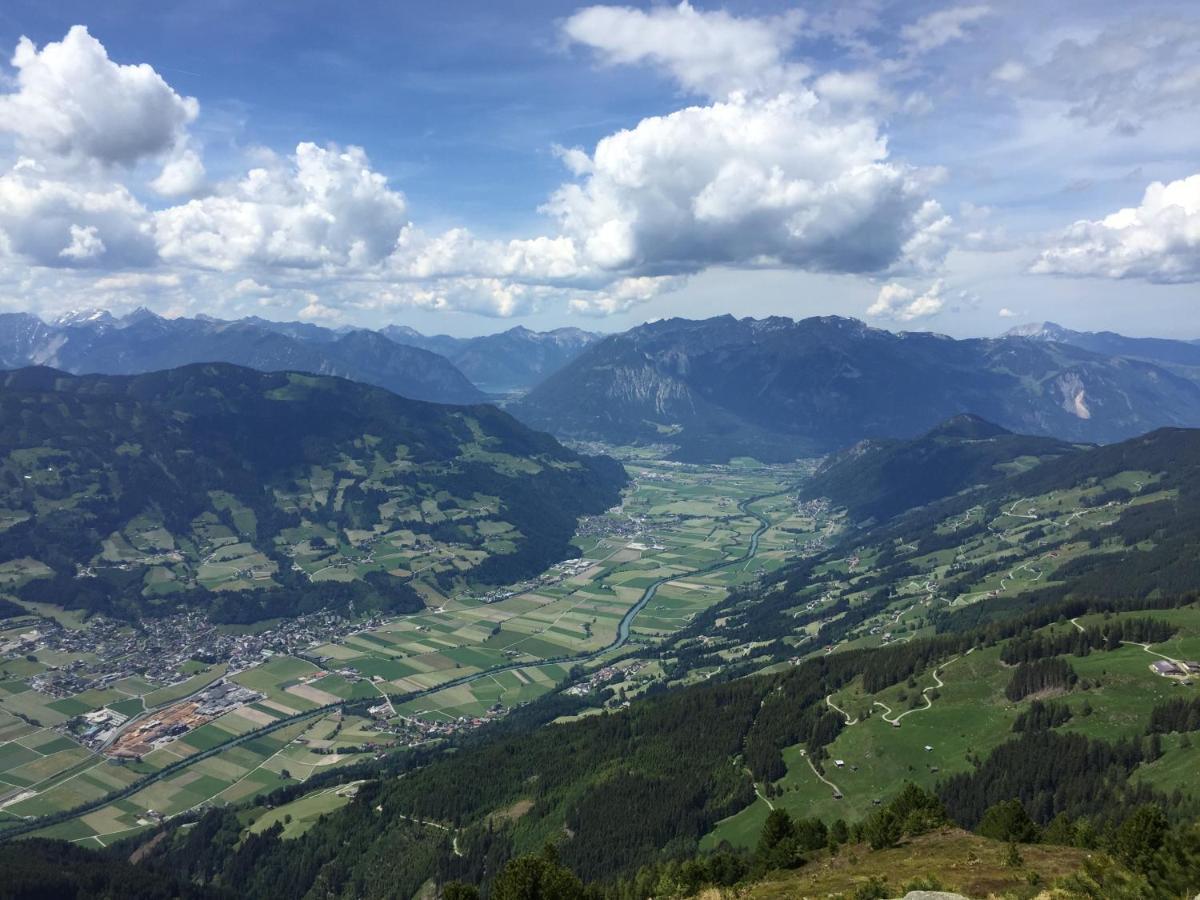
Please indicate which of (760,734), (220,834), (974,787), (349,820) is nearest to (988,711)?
(974,787)

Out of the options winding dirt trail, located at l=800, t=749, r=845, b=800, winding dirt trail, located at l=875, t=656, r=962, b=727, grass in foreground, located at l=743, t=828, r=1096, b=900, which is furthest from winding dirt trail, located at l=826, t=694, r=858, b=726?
grass in foreground, located at l=743, t=828, r=1096, b=900

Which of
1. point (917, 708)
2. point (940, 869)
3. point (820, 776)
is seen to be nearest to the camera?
point (940, 869)

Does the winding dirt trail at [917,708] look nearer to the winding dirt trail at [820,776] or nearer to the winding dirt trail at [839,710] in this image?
the winding dirt trail at [839,710]

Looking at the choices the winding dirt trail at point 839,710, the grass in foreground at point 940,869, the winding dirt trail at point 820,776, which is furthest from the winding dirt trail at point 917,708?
the grass in foreground at point 940,869

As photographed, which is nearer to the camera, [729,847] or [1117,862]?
[1117,862]

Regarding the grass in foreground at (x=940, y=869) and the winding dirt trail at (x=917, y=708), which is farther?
the winding dirt trail at (x=917, y=708)

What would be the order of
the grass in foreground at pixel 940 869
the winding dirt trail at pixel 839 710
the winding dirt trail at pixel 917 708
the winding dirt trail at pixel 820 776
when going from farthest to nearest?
1. the winding dirt trail at pixel 839 710
2. the winding dirt trail at pixel 917 708
3. the winding dirt trail at pixel 820 776
4. the grass in foreground at pixel 940 869

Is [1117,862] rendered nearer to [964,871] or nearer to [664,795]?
[964,871]

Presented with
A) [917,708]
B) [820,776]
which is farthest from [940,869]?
[917,708]

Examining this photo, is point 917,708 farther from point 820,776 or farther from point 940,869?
point 940,869

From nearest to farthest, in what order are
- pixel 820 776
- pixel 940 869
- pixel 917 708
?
pixel 940 869
pixel 820 776
pixel 917 708

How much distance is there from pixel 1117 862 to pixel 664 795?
379ft

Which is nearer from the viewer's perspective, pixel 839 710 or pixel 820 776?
pixel 820 776

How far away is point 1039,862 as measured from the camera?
208 feet
